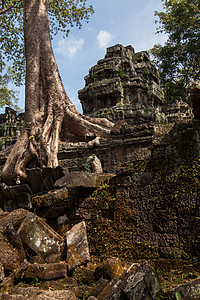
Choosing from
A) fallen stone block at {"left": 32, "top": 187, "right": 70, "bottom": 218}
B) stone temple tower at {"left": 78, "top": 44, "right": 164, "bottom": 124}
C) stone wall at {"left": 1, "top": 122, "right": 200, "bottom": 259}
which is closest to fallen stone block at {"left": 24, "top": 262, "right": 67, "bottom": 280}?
stone wall at {"left": 1, "top": 122, "right": 200, "bottom": 259}

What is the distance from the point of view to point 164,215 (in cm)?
359

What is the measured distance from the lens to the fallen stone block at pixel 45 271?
134 inches

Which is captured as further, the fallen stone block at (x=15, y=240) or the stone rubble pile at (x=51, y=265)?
the fallen stone block at (x=15, y=240)

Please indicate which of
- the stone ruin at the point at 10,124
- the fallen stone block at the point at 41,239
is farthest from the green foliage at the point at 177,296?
the stone ruin at the point at 10,124

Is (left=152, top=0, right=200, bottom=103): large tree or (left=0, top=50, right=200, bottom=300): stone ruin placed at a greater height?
(left=152, top=0, right=200, bottom=103): large tree

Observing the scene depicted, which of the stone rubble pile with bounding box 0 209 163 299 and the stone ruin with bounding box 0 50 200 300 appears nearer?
the stone rubble pile with bounding box 0 209 163 299

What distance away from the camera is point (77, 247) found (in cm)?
384

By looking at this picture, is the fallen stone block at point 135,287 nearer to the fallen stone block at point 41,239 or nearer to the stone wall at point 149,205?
the stone wall at point 149,205

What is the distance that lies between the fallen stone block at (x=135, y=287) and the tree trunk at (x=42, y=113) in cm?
501

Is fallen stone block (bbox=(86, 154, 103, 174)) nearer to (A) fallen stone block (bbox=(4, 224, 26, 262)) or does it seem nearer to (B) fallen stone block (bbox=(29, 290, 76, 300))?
(A) fallen stone block (bbox=(4, 224, 26, 262))

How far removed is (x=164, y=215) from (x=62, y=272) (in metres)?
1.39

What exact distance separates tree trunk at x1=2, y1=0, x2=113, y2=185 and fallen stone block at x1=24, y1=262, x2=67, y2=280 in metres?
4.16

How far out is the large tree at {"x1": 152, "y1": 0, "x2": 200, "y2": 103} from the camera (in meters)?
21.9

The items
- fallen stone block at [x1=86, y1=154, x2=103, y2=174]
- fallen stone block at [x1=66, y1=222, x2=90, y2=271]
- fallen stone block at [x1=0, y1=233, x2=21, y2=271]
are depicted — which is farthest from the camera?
fallen stone block at [x1=86, y1=154, x2=103, y2=174]
